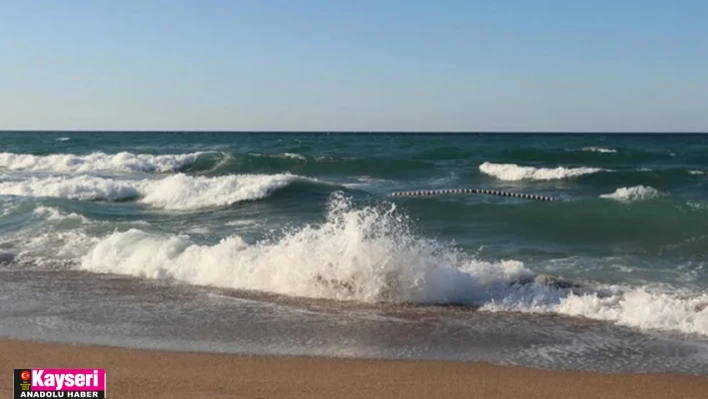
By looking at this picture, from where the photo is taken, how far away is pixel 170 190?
2002 cm

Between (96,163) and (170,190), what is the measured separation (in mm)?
16720

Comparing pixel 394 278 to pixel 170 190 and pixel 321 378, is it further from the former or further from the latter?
pixel 170 190

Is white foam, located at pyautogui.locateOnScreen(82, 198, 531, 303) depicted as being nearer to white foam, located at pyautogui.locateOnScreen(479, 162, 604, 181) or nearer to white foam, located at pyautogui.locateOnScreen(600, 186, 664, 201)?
white foam, located at pyautogui.locateOnScreen(600, 186, 664, 201)

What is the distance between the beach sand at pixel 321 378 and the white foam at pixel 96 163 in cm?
2821

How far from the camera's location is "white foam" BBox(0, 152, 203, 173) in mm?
33781

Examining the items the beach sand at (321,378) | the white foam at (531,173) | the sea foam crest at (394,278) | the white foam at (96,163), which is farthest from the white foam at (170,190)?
the beach sand at (321,378)

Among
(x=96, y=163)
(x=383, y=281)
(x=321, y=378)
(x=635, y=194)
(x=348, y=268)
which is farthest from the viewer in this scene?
(x=96, y=163)

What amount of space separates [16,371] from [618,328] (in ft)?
16.5

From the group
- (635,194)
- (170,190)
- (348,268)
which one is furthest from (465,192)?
(348,268)

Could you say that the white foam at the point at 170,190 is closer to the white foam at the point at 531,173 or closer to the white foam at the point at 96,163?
the white foam at the point at 531,173

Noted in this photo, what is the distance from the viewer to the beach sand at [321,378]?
4977 mm

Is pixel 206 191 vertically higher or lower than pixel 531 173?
lower

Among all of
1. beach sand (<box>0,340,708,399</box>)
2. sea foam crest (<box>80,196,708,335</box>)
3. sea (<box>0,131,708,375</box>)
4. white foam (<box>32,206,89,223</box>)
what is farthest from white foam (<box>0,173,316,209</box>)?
beach sand (<box>0,340,708,399</box>)

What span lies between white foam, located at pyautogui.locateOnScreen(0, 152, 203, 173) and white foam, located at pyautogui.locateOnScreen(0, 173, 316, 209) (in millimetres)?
10803
